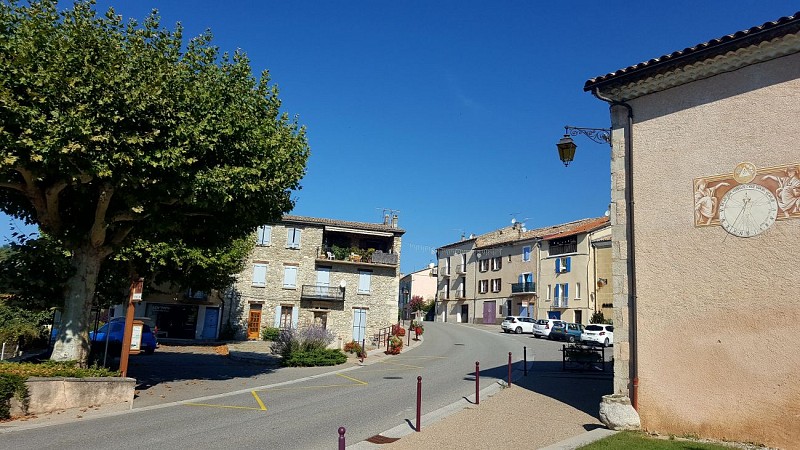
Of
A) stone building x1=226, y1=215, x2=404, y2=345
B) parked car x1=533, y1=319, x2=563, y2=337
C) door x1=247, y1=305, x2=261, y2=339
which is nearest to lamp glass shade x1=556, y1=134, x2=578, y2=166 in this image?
stone building x1=226, y1=215, x2=404, y2=345

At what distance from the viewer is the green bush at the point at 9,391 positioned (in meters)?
10.6

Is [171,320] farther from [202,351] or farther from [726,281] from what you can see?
[726,281]

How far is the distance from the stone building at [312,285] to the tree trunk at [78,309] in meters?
23.8

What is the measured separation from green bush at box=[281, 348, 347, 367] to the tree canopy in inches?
302

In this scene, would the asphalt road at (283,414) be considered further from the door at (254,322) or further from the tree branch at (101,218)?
the door at (254,322)

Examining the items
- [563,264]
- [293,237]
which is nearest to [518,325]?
[563,264]

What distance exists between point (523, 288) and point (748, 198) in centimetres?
4450

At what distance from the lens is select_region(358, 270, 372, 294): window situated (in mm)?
38375

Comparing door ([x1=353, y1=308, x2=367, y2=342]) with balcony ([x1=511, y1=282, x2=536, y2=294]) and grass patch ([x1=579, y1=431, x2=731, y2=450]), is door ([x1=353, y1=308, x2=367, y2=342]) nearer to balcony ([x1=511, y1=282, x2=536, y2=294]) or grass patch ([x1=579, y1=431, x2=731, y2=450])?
balcony ([x1=511, y1=282, x2=536, y2=294])

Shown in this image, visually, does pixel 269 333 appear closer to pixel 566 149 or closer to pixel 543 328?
pixel 543 328

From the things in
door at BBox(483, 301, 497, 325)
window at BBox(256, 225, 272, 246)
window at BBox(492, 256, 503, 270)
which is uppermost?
window at BBox(492, 256, 503, 270)

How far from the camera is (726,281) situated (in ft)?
30.1

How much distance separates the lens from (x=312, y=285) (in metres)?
37.9

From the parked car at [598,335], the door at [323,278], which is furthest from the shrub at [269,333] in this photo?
the parked car at [598,335]
